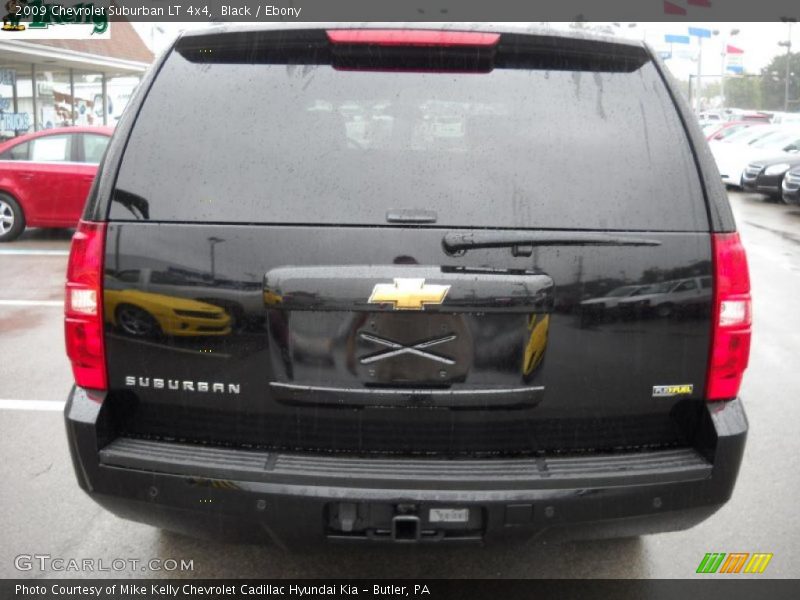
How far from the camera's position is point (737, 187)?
22.8m

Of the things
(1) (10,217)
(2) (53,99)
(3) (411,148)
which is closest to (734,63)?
(2) (53,99)

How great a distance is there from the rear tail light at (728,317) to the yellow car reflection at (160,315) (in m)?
1.45

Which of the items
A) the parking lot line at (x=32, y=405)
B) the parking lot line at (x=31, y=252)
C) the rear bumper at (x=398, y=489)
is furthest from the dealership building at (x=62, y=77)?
the rear bumper at (x=398, y=489)

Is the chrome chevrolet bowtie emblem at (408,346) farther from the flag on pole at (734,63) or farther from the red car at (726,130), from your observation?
the flag on pole at (734,63)

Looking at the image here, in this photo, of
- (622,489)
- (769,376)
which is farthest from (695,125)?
(769,376)

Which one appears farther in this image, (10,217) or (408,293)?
(10,217)

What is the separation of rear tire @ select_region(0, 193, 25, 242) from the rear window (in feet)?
33.5

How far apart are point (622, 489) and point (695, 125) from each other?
3.73 ft

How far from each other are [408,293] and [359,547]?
77cm

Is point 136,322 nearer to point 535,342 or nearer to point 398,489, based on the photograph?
point 398,489

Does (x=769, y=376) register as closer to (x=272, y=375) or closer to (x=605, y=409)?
(x=605, y=409)

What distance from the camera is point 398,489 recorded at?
92.8 inches

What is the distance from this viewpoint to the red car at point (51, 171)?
451 inches

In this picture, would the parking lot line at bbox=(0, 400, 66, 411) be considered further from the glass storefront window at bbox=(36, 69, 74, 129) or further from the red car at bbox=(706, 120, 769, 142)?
the glass storefront window at bbox=(36, 69, 74, 129)
